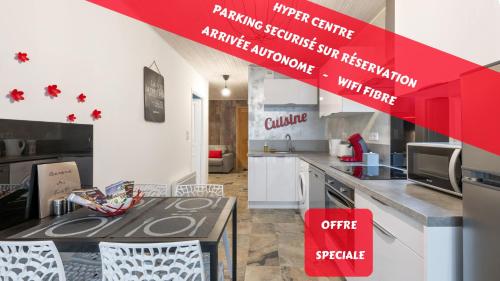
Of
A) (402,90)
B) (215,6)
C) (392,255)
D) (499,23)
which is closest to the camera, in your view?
(499,23)

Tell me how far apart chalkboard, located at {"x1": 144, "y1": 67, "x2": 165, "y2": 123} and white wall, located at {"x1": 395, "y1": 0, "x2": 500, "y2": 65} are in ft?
8.48

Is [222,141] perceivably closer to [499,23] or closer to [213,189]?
[213,189]

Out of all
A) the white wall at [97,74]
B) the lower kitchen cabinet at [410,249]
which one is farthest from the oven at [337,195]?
the white wall at [97,74]

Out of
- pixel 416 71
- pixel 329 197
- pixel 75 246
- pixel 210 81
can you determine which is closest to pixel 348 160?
pixel 329 197

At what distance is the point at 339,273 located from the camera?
251 centimetres

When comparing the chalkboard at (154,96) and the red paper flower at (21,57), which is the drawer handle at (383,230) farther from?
the chalkboard at (154,96)

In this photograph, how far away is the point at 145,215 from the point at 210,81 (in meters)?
5.55

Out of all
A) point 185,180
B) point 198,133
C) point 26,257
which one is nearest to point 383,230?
point 26,257

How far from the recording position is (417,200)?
53.6 inches

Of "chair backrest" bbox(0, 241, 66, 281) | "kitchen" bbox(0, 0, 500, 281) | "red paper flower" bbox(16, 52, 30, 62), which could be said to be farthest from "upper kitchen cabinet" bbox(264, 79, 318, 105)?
"chair backrest" bbox(0, 241, 66, 281)

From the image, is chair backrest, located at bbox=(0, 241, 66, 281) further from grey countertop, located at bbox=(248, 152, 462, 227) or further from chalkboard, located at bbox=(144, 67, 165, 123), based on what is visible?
chalkboard, located at bbox=(144, 67, 165, 123)

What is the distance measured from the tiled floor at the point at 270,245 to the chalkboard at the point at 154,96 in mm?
1716
